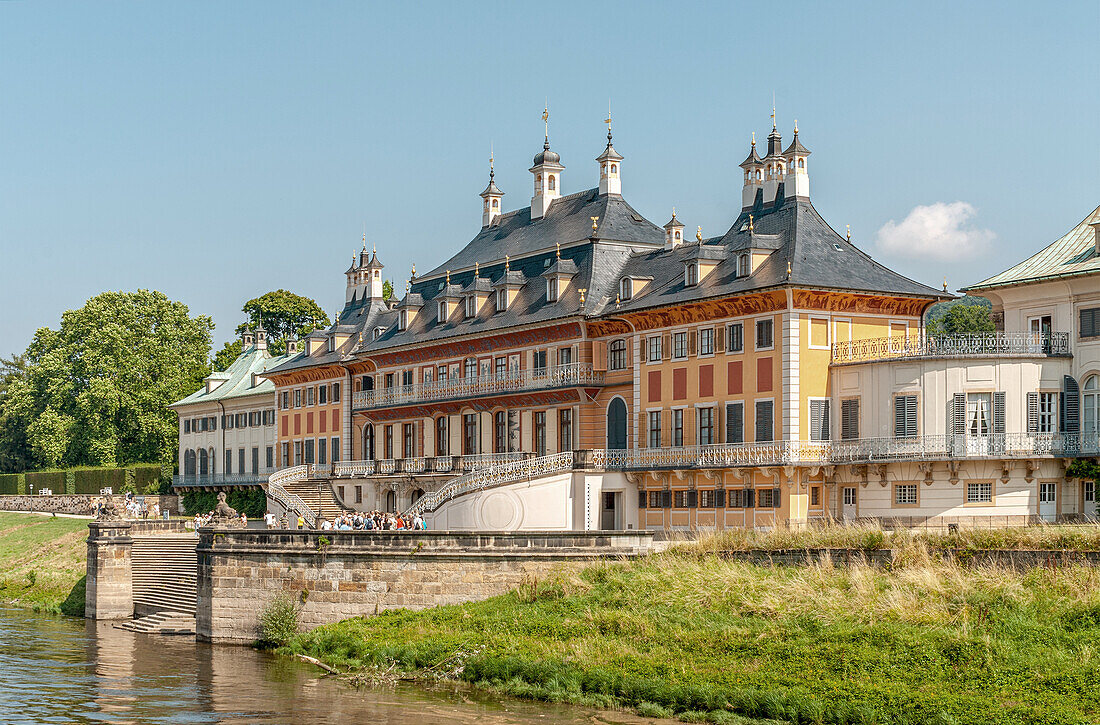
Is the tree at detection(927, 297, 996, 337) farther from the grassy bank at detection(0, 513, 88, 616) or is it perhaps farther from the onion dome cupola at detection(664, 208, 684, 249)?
the grassy bank at detection(0, 513, 88, 616)

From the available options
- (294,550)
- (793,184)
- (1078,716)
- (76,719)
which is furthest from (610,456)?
(1078,716)

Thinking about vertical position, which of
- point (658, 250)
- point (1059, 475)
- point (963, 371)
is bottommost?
point (1059, 475)

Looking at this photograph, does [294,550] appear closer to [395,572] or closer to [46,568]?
[395,572]

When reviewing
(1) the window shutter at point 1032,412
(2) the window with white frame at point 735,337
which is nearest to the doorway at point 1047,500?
(1) the window shutter at point 1032,412

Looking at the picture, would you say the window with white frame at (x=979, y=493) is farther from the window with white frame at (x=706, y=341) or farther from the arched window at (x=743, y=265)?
→ the arched window at (x=743, y=265)

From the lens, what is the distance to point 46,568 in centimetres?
6362

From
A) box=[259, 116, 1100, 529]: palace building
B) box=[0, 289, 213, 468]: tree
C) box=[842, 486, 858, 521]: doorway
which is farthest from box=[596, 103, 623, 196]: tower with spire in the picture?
box=[0, 289, 213, 468]: tree

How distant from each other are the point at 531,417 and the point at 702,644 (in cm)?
2958

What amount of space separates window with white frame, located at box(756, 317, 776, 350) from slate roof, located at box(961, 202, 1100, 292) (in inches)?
275

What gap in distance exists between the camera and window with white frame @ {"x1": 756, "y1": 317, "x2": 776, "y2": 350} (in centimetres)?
4991

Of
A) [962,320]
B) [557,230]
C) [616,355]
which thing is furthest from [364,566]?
[962,320]

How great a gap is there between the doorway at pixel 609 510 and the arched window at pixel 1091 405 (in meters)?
16.7

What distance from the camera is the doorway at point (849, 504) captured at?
159 ft

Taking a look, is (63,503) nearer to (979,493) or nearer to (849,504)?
(849,504)
